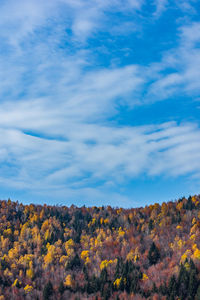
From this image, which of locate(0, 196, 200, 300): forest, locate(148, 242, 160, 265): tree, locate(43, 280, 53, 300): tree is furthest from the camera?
Result: locate(148, 242, 160, 265): tree

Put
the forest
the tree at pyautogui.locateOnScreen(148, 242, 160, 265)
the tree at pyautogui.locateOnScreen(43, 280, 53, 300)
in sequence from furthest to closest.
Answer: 1. the tree at pyautogui.locateOnScreen(148, 242, 160, 265)
2. the tree at pyautogui.locateOnScreen(43, 280, 53, 300)
3. the forest

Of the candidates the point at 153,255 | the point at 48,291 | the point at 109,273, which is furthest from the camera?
the point at 153,255

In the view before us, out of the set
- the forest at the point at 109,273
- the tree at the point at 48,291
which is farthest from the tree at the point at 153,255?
the tree at the point at 48,291

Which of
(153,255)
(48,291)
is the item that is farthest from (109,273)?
(48,291)

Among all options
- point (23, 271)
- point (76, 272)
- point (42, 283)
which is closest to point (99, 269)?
point (76, 272)

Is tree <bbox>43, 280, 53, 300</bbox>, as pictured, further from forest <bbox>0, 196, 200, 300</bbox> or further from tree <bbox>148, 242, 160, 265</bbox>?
tree <bbox>148, 242, 160, 265</bbox>

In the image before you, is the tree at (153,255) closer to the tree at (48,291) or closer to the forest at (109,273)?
the forest at (109,273)

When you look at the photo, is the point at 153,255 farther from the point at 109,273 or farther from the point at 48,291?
the point at 48,291

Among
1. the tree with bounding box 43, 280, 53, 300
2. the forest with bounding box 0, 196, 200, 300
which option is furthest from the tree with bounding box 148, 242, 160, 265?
the tree with bounding box 43, 280, 53, 300

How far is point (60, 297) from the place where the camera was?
150 metres

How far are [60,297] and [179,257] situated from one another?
5431 cm

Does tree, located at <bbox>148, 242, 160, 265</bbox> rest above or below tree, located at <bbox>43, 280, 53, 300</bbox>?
above

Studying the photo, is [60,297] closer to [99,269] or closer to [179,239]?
[99,269]

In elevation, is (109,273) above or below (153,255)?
below
